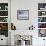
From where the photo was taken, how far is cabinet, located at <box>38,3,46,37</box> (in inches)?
260

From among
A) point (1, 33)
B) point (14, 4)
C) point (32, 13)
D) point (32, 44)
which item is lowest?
point (32, 44)

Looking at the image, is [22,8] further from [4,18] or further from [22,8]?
[4,18]

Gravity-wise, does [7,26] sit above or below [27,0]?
below

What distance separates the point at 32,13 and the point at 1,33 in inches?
77.4

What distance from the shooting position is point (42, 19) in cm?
665

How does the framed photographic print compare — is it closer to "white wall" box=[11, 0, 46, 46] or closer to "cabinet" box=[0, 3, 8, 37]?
"white wall" box=[11, 0, 46, 46]

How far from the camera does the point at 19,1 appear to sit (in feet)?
21.3

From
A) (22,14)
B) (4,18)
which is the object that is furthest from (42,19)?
(4,18)

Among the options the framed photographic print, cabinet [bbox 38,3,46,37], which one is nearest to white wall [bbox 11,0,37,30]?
the framed photographic print

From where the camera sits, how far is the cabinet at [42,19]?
21.6 ft


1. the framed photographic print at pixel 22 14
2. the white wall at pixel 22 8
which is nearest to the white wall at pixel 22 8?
the white wall at pixel 22 8

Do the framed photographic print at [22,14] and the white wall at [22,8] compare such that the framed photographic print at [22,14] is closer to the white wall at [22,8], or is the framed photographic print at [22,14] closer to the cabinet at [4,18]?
the white wall at [22,8]

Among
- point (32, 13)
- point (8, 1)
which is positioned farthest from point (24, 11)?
point (8, 1)

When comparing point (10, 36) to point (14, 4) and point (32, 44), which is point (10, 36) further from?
point (14, 4)
